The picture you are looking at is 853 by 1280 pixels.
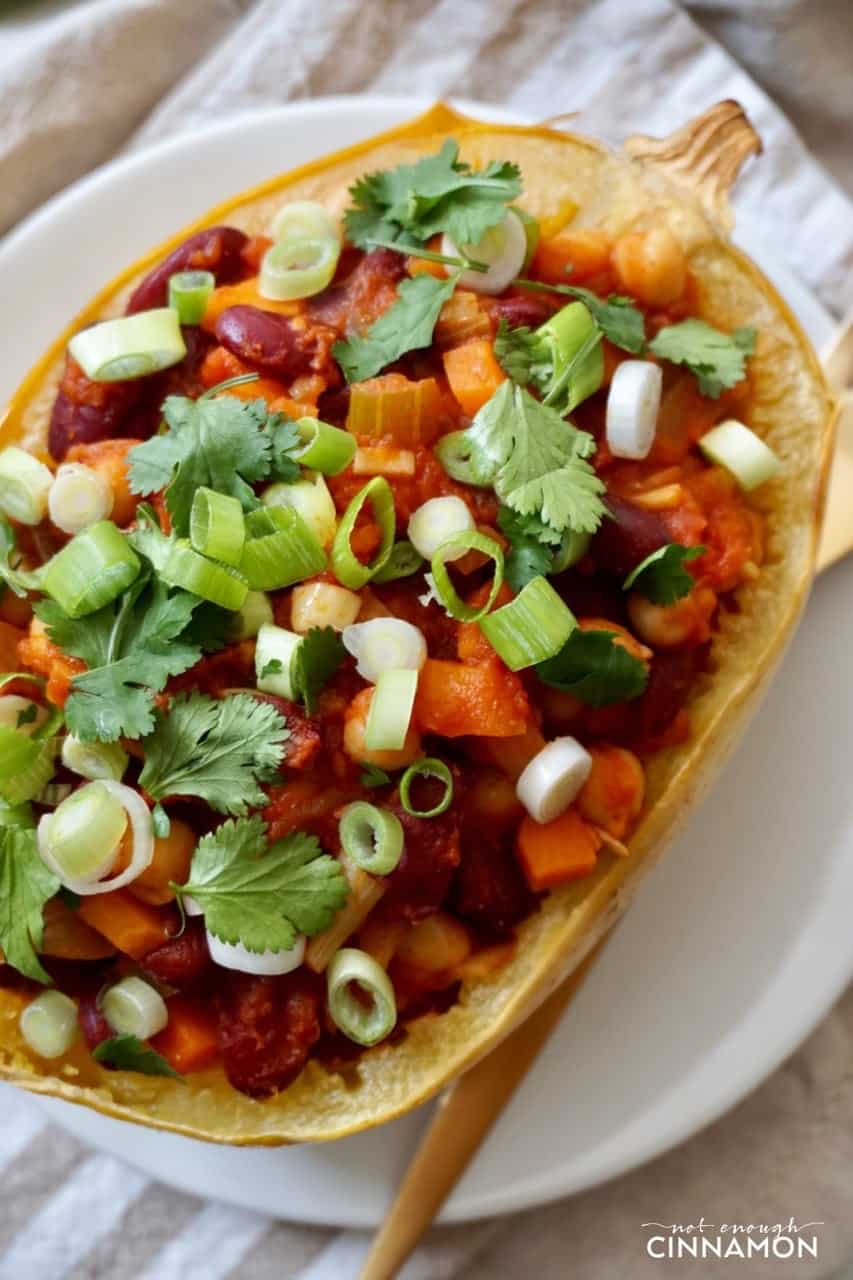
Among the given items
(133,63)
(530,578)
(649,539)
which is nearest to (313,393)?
(530,578)

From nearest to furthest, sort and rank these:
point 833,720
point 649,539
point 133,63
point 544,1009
Result: point 649,539, point 544,1009, point 833,720, point 133,63

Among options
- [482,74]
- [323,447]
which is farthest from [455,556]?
[482,74]

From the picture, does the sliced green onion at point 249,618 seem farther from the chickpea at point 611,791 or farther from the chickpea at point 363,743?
the chickpea at point 611,791

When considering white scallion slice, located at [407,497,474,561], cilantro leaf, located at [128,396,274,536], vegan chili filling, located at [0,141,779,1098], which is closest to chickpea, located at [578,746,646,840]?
vegan chili filling, located at [0,141,779,1098]

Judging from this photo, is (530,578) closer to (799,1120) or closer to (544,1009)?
(544,1009)

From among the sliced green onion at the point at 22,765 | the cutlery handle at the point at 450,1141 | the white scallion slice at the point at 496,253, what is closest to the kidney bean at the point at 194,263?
the white scallion slice at the point at 496,253
